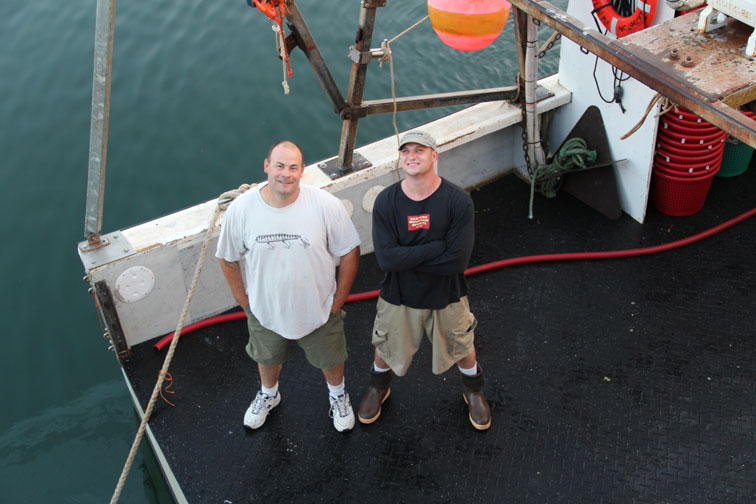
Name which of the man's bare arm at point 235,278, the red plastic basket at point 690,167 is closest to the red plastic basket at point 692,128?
the red plastic basket at point 690,167

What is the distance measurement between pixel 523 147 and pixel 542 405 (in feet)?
7.05

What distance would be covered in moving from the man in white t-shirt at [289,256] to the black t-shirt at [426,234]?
18 cm

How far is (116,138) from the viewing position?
754cm

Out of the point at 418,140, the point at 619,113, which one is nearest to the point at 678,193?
the point at 619,113

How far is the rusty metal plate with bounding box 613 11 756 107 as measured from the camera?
2.57 metres

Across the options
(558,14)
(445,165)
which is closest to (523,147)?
(445,165)

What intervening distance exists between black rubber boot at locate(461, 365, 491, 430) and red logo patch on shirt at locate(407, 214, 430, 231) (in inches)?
38.0

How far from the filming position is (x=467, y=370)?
3793 mm

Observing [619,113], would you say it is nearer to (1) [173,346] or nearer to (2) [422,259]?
(2) [422,259]

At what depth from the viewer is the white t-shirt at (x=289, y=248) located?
3.25 m

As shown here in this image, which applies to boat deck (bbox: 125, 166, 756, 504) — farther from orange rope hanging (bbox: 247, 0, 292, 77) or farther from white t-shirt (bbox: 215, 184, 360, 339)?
orange rope hanging (bbox: 247, 0, 292, 77)

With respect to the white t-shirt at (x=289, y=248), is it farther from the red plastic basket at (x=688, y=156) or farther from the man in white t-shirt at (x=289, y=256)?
the red plastic basket at (x=688, y=156)

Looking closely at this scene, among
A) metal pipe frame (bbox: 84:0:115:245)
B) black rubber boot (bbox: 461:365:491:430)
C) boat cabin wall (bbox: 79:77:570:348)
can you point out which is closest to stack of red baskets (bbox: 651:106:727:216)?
boat cabin wall (bbox: 79:77:570:348)

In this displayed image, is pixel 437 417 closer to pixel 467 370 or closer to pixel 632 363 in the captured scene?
pixel 467 370
